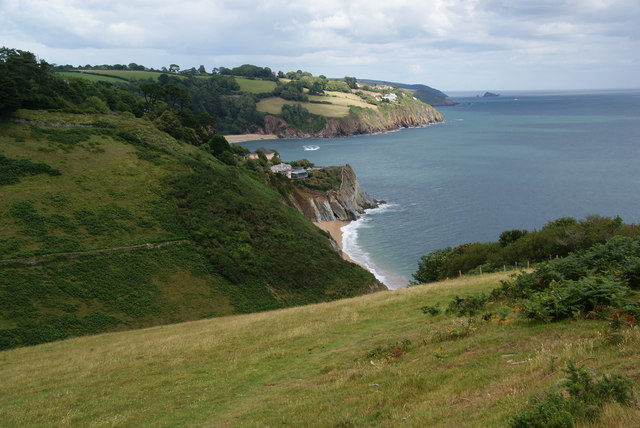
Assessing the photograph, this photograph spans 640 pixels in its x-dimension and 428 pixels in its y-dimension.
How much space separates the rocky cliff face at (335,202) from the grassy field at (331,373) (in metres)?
56.0

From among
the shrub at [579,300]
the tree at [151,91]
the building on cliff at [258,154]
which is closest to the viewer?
the shrub at [579,300]

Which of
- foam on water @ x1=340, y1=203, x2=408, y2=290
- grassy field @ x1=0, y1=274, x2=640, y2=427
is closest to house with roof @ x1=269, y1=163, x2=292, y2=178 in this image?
foam on water @ x1=340, y1=203, x2=408, y2=290

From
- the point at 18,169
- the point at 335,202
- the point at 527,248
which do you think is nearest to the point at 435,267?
the point at 527,248

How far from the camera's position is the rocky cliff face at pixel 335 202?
8131 centimetres

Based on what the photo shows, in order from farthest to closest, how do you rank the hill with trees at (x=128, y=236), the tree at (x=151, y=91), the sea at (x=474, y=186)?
1. the tree at (x=151, y=91)
2. the sea at (x=474, y=186)
3. the hill with trees at (x=128, y=236)

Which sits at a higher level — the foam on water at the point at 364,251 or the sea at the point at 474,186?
the sea at the point at 474,186

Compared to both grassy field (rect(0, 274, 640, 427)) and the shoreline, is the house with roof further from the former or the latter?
grassy field (rect(0, 274, 640, 427))

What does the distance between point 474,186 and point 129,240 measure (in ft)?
263

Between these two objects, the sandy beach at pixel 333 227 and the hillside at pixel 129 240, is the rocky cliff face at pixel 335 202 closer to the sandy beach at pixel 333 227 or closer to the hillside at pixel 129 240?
the sandy beach at pixel 333 227

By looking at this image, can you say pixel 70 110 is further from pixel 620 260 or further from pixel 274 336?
pixel 620 260

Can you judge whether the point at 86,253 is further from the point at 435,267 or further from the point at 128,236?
the point at 435,267

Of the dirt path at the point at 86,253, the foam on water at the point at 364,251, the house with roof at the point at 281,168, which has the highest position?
the house with roof at the point at 281,168

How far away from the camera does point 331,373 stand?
12.8 meters

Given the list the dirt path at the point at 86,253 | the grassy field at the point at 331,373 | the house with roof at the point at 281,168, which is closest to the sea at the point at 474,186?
the house with roof at the point at 281,168
